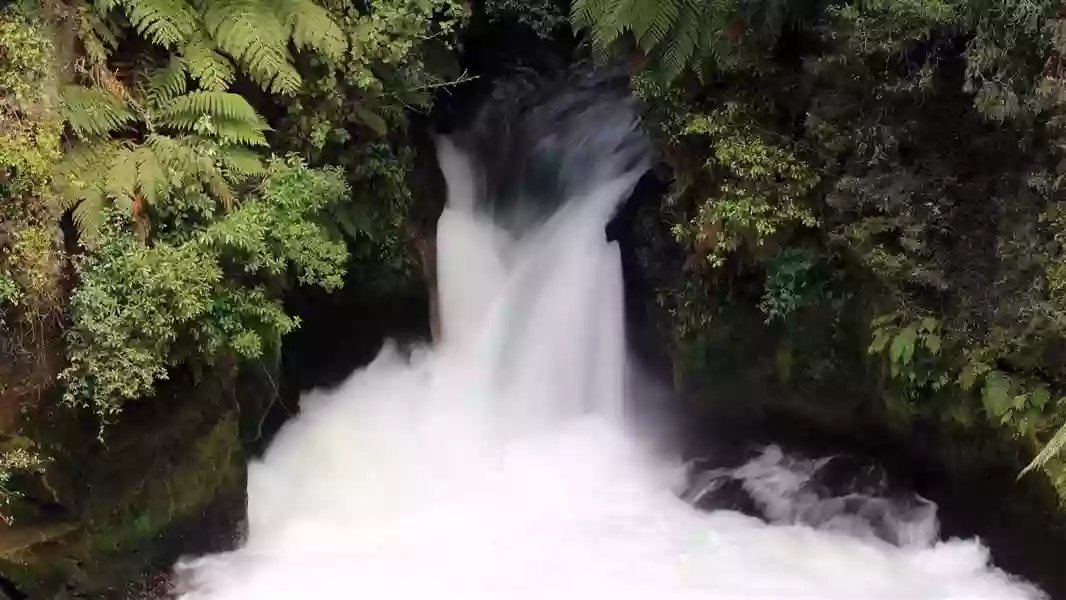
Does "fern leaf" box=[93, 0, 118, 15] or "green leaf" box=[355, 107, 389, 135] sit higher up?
"fern leaf" box=[93, 0, 118, 15]

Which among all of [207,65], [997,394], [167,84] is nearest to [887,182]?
[997,394]

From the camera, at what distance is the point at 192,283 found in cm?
534

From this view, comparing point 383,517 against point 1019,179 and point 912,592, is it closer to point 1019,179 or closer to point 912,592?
point 912,592

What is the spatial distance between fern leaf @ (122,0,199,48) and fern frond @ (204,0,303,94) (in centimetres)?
13

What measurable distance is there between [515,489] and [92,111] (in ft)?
14.2

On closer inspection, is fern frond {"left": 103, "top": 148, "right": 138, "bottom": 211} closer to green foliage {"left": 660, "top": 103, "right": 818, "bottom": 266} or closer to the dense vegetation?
the dense vegetation

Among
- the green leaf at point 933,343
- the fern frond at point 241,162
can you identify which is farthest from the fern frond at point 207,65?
the green leaf at point 933,343

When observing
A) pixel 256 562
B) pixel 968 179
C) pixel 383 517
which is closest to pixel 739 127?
pixel 968 179

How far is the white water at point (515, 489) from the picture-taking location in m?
6.22

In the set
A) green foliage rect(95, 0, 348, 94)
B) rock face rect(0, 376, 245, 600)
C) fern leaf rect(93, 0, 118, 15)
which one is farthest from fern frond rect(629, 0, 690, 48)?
rock face rect(0, 376, 245, 600)

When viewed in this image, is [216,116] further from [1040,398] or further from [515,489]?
[1040,398]

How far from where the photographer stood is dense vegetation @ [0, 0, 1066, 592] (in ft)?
16.8

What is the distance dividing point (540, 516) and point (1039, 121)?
4508 millimetres

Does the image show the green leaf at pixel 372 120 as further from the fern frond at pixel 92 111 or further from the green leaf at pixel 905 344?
the green leaf at pixel 905 344
